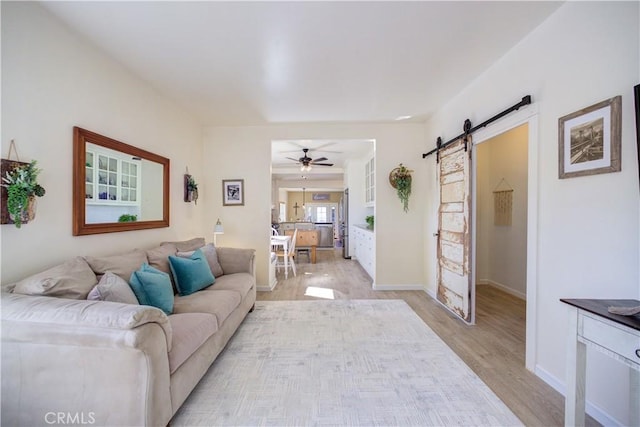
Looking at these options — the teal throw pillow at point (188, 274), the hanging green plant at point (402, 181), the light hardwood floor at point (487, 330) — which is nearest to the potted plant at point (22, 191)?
the teal throw pillow at point (188, 274)

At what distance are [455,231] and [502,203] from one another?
1.79 metres

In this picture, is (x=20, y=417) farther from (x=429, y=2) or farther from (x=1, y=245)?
(x=429, y=2)

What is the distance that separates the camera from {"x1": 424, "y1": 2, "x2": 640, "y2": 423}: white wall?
1389 mm

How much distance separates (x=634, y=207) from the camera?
1361 millimetres

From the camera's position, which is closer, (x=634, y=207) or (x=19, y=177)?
(x=634, y=207)

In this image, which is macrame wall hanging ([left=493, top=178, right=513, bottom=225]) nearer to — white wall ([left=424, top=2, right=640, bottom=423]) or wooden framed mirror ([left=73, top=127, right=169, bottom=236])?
white wall ([left=424, top=2, right=640, bottom=423])

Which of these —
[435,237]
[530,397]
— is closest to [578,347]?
[530,397]

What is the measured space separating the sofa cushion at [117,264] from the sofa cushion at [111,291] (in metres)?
0.18

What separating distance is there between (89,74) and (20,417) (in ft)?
7.78

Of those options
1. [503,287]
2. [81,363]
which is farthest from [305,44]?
[503,287]

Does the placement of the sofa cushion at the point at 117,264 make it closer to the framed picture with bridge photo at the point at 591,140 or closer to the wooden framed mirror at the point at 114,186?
the wooden framed mirror at the point at 114,186

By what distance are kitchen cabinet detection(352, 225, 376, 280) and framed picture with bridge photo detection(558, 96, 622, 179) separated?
286 centimetres

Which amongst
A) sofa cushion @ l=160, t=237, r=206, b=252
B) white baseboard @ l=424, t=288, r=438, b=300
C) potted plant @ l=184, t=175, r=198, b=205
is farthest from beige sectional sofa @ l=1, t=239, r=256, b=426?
white baseboard @ l=424, t=288, r=438, b=300

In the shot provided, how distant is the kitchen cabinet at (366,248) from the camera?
183 inches
